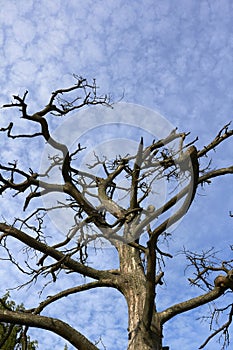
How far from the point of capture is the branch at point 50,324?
14.4 ft

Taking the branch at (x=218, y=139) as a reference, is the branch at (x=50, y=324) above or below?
below

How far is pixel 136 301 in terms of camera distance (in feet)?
16.4

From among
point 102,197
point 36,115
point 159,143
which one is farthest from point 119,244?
point 36,115

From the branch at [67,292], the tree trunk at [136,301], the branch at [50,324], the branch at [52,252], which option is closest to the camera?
the branch at [50,324]

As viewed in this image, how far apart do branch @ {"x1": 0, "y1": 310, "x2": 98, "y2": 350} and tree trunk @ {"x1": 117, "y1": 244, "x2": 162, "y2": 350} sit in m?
0.49

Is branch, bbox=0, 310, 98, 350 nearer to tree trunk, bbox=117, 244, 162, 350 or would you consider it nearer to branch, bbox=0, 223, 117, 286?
tree trunk, bbox=117, 244, 162, 350

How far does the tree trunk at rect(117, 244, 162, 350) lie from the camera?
14.9 ft

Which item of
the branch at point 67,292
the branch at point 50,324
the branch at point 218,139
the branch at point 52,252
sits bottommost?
the branch at point 50,324

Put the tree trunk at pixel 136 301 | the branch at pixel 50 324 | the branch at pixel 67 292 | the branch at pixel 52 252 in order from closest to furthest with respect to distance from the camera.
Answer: the branch at pixel 50 324 < the tree trunk at pixel 136 301 < the branch at pixel 52 252 < the branch at pixel 67 292

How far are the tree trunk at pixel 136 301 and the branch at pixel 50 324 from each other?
0.49m

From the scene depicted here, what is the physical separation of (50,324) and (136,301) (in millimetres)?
1114

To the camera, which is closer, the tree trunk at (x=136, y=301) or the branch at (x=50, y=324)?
the branch at (x=50, y=324)

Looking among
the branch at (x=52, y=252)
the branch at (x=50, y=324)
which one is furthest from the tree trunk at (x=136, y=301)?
the branch at (x=50, y=324)

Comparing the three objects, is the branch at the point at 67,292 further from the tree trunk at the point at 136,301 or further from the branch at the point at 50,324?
the branch at the point at 50,324
